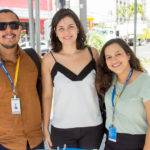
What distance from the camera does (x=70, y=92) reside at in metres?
1.82

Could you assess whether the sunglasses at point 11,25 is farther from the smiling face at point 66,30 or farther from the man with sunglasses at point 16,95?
the smiling face at point 66,30

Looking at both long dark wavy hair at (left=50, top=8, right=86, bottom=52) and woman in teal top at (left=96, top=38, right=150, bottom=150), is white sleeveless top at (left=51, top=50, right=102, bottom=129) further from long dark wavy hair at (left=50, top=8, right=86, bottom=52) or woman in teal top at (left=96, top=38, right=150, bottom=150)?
long dark wavy hair at (left=50, top=8, right=86, bottom=52)

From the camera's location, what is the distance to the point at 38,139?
1.90 meters

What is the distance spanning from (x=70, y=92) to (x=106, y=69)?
16.2 inches

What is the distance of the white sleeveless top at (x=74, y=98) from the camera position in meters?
1.83

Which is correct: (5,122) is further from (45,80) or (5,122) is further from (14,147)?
(45,80)

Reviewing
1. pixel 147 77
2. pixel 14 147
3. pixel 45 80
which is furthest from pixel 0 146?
pixel 147 77

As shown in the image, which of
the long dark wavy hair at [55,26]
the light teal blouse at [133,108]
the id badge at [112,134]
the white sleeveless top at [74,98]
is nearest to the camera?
the light teal blouse at [133,108]

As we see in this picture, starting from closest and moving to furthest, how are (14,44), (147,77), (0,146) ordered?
(147,77), (0,146), (14,44)

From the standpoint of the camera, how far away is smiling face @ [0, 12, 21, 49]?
6.07 ft

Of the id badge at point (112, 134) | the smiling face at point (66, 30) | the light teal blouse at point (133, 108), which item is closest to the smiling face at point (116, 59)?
the light teal blouse at point (133, 108)

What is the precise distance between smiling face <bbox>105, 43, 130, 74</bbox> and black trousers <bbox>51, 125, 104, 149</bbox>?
580mm

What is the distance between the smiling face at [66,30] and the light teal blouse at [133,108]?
705 millimetres

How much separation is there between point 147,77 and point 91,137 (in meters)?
0.75
